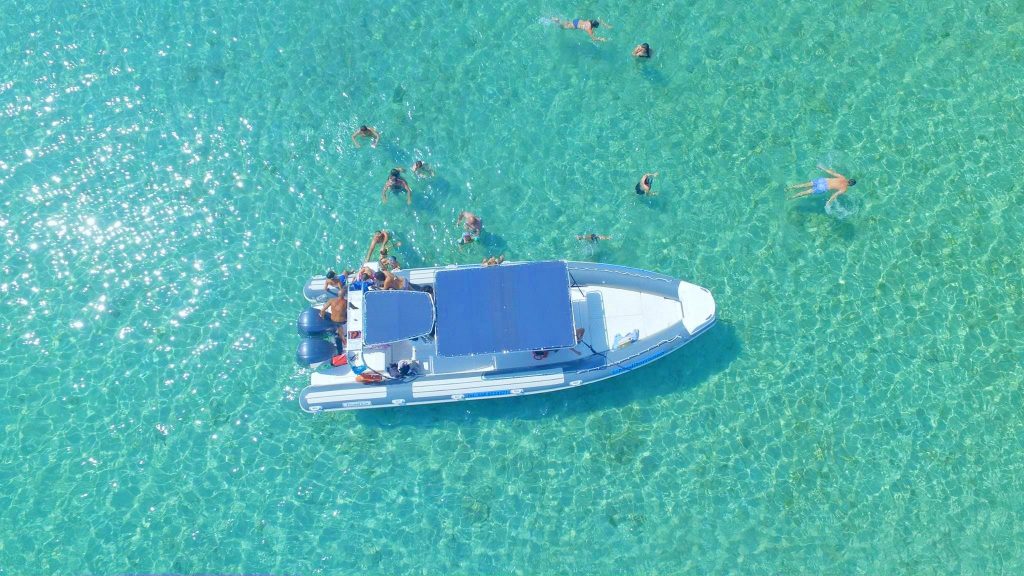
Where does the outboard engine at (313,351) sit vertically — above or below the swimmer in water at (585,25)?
below

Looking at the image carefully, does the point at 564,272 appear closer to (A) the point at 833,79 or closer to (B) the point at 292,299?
(B) the point at 292,299

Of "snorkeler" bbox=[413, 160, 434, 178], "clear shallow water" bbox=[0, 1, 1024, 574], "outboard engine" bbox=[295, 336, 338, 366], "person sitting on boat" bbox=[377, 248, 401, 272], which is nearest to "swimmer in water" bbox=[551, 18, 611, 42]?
"clear shallow water" bbox=[0, 1, 1024, 574]

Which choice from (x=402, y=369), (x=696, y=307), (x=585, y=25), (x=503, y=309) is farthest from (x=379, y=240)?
(x=585, y=25)

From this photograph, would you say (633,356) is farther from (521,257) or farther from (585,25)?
(585,25)

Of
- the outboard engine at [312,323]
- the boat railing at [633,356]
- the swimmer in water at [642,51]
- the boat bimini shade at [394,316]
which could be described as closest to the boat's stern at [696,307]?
the boat railing at [633,356]

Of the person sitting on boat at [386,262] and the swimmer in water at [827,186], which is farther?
the swimmer in water at [827,186]

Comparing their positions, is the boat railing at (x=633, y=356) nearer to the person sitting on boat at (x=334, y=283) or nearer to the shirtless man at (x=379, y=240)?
the shirtless man at (x=379, y=240)
